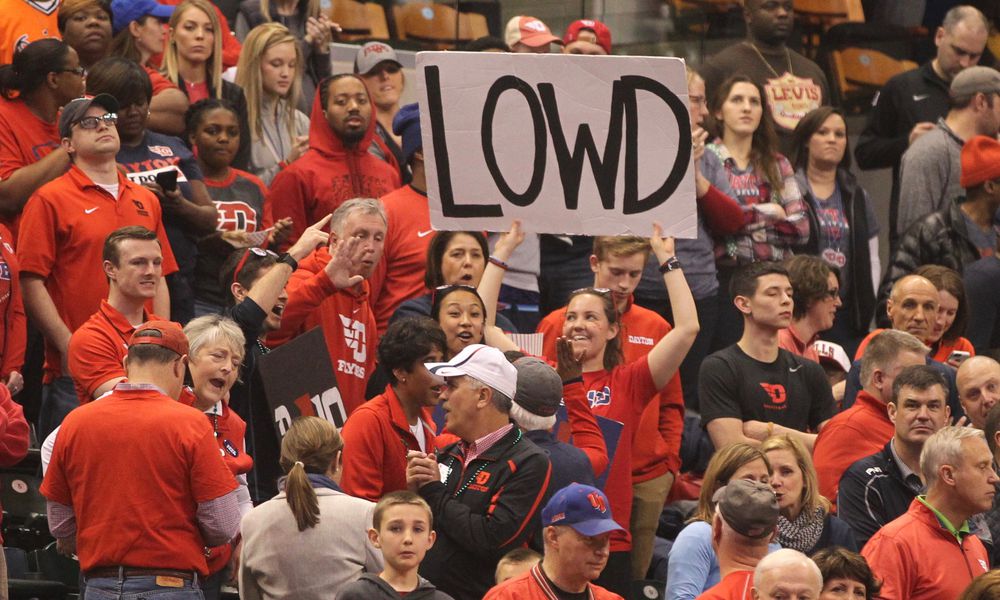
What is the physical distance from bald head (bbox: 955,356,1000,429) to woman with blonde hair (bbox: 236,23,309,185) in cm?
410

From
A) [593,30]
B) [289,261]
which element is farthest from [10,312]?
[593,30]

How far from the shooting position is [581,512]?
634cm

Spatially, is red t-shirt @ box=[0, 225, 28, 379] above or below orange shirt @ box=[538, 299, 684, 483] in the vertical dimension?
above

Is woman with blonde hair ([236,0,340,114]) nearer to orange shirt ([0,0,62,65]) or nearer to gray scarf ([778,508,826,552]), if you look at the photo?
orange shirt ([0,0,62,65])

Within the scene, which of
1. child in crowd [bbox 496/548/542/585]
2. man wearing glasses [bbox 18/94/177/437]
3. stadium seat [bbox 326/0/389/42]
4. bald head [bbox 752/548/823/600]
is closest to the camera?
bald head [bbox 752/548/823/600]

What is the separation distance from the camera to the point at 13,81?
31.0 feet

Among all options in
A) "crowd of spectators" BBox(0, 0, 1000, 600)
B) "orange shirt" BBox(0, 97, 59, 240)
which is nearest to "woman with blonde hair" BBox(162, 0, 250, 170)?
"crowd of spectators" BBox(0, 0, 1000, 600)

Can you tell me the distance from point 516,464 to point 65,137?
10.1ft

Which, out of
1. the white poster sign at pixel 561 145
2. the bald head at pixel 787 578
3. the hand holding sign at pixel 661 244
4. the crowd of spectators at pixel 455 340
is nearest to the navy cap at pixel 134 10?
the crowd of spectators at pixel 455 340

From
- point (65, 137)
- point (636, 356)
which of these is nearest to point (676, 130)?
point (636, 356)

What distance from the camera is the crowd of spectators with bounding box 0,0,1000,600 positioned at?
686 centimetres

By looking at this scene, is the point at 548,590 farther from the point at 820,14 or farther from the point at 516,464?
the point at 820,14

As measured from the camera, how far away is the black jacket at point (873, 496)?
319 inches

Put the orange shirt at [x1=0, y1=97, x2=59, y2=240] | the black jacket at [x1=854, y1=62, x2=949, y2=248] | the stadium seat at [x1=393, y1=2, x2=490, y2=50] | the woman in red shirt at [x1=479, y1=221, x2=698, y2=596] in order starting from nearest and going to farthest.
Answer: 1. the woman in red shirt at [x1=479, y1=221, x2=698, y2=596]
2. the orange shirt at [x1=0, y1=97, x2=59, y2=240]
3. the black jacket at [x1=854, y1=62, x2=949, y2=248]
4. the stadium seat at [x1=393, y1=2, x2=490, y2=50]
